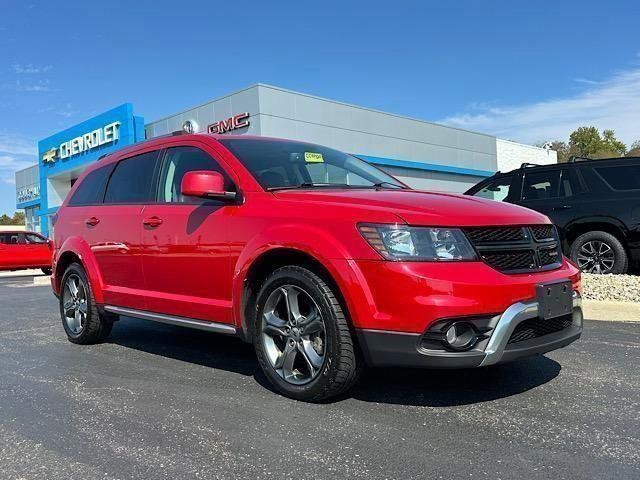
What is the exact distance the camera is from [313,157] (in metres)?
4.89

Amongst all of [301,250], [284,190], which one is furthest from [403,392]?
[284,190]

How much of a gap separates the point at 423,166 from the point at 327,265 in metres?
28.4

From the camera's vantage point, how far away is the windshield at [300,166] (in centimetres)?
429

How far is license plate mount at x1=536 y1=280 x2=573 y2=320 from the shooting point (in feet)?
11.2

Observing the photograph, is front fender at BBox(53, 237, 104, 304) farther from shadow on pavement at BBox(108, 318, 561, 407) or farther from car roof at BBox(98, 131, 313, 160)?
car roof at BBox(98, 131, 313, 160)

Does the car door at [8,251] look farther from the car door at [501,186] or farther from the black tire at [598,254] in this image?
the black tire at [598,254]

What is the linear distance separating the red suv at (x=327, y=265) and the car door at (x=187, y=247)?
0.5 inches

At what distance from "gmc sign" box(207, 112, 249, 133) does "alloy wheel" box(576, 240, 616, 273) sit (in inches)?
634

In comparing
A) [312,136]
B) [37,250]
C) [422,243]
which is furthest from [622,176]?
[37,250]

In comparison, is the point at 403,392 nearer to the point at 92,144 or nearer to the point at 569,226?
the point at 569,226

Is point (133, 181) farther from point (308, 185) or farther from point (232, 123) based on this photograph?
point (232, 123)

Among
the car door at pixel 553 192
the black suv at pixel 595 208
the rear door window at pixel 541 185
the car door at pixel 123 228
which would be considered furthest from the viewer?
the rear door window at pixel 541 185

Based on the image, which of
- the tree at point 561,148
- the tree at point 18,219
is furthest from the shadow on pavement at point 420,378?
the tree at point 18,219

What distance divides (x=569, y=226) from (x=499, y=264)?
5432 millimetres
